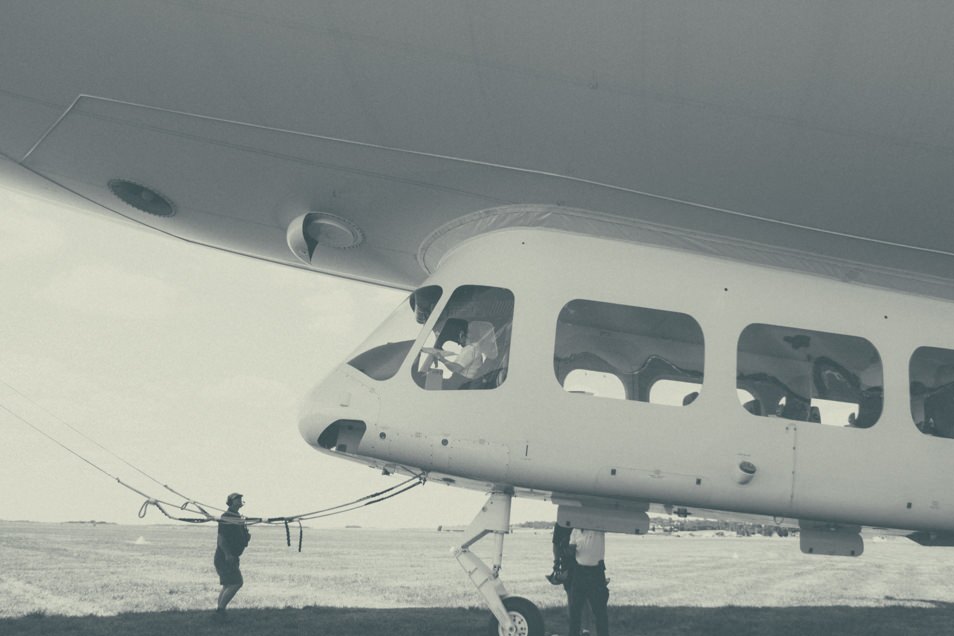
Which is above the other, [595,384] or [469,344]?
[469,344]

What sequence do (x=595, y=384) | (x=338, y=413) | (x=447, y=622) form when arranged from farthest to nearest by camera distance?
(x=447, y=622)
(x=595, y=384)
(x=338, y=413)

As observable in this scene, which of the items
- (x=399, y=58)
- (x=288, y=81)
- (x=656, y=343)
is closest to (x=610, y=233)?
(x=656, y=343)

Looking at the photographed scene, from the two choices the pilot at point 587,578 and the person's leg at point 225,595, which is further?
the person's leg at point 225,595

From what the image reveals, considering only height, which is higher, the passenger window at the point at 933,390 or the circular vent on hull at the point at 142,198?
the circular vent on hull at the point at 142,198

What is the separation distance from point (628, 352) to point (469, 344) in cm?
147

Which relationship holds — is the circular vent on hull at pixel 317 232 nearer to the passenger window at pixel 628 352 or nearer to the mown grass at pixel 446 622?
the passenger window at pixel 628 352

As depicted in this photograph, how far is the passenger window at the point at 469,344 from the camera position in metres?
6.02

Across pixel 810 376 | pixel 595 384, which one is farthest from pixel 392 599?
pixel 810 376

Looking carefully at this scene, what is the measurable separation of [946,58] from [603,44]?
2.18 metres

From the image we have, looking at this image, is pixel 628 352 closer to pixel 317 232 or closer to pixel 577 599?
pixel 577 599

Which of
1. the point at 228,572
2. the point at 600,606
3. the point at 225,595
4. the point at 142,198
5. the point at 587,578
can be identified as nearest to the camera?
the point at 142,198

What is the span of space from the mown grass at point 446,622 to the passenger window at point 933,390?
361 cm

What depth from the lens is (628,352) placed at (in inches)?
267

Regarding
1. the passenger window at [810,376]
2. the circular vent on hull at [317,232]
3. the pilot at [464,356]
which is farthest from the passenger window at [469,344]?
the passenger window at [810,376]
